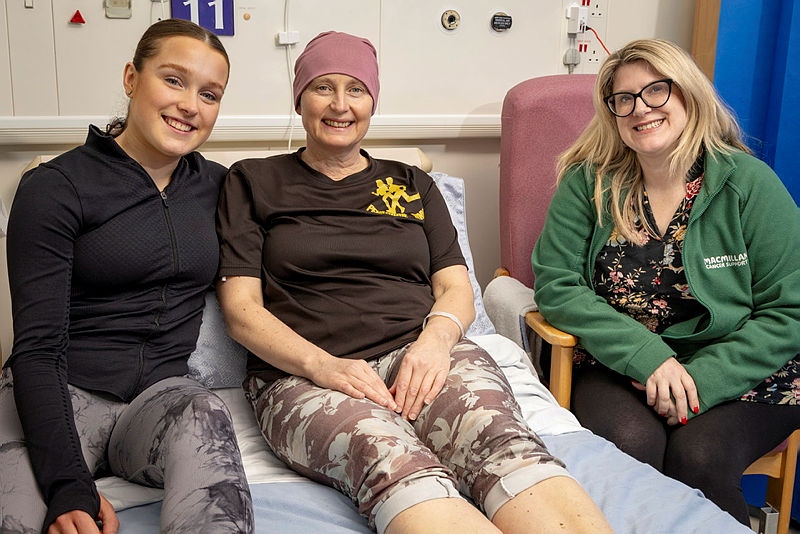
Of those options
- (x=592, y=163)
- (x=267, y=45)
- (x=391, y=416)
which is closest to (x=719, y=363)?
(x=592, y=163)

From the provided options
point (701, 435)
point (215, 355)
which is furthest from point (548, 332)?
point (215, 355)

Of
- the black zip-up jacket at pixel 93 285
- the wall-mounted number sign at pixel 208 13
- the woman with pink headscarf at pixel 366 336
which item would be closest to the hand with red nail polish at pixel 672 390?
the woman with pink headscarf at pixel 366 336

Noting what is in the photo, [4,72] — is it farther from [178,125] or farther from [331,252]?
[331,252]

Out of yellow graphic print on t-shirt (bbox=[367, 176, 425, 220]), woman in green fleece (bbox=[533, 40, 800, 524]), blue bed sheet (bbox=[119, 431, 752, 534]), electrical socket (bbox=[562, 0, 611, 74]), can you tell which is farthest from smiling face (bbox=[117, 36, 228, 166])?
electrical socket (bbox=[562, 0, 611, 74])

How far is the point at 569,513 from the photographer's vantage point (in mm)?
1335

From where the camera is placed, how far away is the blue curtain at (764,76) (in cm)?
238

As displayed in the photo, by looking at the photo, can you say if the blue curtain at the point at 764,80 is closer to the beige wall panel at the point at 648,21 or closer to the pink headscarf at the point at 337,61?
the beige wall panel at the point at 648,21

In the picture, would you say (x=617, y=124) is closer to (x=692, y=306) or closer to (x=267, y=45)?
(x=692, y=306)

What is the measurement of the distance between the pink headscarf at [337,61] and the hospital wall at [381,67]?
0.69 meters

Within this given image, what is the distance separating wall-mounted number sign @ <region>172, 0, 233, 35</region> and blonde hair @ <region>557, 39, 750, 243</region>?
46.6 inches

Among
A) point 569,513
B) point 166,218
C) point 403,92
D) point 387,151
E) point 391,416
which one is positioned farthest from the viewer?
point 403,92

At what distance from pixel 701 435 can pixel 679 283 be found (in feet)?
1.21

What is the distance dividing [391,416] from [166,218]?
0.64 metres

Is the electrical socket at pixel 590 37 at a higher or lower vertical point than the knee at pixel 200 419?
higher
